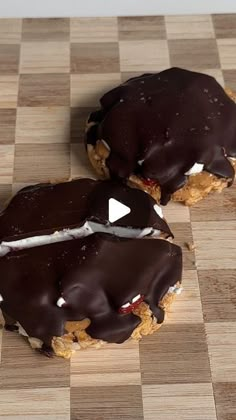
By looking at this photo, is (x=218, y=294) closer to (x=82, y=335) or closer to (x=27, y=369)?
(x=82, y=335)

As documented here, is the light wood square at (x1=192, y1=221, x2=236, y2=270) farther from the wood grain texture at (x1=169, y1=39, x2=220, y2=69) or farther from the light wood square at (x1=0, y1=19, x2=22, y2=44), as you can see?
the light wood square at (x1=0, y1=19, x2=22, y2=44)

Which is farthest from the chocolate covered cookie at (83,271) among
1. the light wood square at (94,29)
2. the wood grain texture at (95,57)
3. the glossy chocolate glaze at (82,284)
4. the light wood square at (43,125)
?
the light wood square at (94,29)

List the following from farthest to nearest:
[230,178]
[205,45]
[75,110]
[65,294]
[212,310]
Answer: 1. [205,45]
2. [75,110]
3. [230,178]
4. [212,310]
5. [65,294]

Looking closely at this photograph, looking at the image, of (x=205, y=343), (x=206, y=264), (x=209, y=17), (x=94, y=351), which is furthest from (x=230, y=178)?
(x=209, y=17)

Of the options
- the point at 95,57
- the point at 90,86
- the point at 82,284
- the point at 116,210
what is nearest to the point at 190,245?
the point at 116,210

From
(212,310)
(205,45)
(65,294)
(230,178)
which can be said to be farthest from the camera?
(205,45)

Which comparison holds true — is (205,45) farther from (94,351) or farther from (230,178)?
(94,351)
